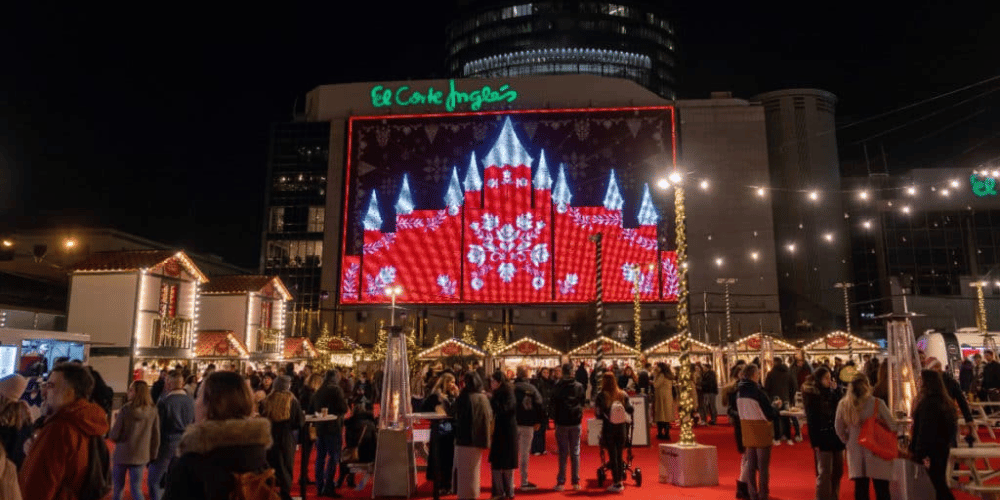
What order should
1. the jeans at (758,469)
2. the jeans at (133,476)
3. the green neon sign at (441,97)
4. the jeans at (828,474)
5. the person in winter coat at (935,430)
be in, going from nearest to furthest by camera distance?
the person in winter coat at (935,430)
the jeans at (133,476)
the jeans at (828,474)
the jeans at (758,469)
the green neon sign at (441,97)

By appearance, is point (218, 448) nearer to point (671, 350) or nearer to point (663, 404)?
point (663, 404)

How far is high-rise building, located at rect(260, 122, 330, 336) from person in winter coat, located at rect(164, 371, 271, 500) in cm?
4774

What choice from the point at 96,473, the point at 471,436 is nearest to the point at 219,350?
the point at 471,436

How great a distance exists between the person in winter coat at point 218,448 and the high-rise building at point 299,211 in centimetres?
4774

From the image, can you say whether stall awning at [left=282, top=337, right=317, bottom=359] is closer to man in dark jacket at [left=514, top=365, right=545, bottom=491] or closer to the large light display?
the large light display

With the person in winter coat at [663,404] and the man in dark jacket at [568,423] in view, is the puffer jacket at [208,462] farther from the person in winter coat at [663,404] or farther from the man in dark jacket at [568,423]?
the person in winter coat at [663,404]

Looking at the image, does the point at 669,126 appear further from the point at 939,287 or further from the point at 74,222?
the point at 74,222

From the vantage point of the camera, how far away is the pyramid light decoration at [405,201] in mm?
45094

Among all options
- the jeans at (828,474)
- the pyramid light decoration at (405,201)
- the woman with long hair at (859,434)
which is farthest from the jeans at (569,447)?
the pyramid light decoration at (405,201)

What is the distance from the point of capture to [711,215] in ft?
154

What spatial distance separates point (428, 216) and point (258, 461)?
137 ft

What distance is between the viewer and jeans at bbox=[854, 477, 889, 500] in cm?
682

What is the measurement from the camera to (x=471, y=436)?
310 inches

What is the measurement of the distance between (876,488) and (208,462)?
629 centimetres
